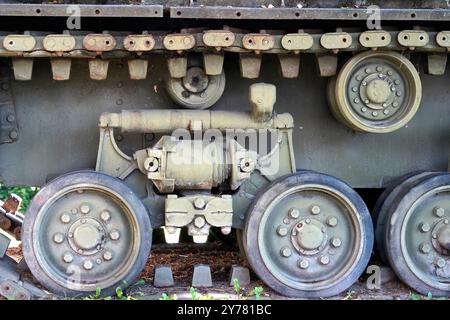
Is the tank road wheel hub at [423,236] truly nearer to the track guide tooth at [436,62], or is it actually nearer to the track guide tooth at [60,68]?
the track guide tooth at [436,62]

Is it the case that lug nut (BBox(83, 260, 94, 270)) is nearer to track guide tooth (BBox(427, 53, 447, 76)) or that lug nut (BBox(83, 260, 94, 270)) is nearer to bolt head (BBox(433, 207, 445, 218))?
bolt head (BBox(433, 207, 445, 218))

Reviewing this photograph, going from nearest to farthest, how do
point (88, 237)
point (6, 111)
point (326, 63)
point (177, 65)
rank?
point (88, 237) → point (177, 65) → point (326, 63) → point (6, 111)

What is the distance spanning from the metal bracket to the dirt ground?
1474 mm

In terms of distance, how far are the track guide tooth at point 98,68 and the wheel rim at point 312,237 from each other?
5.05ft

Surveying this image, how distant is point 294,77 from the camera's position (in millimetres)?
6938

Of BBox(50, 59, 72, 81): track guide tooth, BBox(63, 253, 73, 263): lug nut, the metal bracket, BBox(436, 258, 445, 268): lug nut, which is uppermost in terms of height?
BBox(50, 59, 72, 81): track guide tooth

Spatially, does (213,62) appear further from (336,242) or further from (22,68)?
(336,242)

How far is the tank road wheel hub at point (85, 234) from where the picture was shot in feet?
20.7

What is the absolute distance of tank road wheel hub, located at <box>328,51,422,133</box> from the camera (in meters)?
6.64

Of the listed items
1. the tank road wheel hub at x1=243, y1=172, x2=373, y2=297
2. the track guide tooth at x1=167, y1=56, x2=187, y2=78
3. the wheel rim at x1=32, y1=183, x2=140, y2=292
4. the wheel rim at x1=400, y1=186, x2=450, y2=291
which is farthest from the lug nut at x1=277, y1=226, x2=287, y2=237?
the track guide tooth at x1=167, y1=56, x2=187, y2=78

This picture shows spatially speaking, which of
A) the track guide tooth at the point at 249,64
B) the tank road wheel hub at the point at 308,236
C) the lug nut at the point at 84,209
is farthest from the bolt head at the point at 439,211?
the lug nut at the point at 84,209

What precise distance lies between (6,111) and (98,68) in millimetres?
944

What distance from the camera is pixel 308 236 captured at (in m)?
6.57

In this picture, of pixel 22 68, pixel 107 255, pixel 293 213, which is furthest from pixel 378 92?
pixel 22 68
